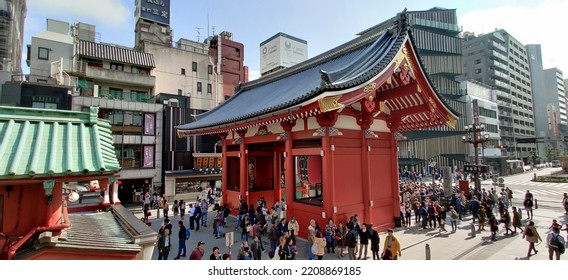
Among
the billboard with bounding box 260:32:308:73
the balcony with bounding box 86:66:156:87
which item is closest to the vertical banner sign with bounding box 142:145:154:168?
the balcony with bounding box 86:66:156:87

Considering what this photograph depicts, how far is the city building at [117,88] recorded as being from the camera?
84.6 ft

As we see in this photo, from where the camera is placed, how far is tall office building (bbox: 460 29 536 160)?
75250 millimetres

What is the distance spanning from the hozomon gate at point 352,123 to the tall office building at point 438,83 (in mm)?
41691

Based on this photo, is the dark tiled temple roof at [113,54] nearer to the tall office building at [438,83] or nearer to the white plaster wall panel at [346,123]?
the white plaster wall panel at [346,123]

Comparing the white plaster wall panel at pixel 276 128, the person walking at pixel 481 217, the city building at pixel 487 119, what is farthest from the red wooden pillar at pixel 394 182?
the city building at pixel 487 119

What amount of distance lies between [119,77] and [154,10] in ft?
48.3

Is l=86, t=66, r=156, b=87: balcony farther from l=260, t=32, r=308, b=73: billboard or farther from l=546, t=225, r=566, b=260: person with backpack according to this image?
l=546, t=225, r=566, b=260: person with backpack

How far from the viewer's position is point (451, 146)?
2168 inches

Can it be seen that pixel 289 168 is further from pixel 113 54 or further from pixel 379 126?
pixel 113 54

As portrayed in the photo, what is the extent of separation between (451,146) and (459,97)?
10.8m

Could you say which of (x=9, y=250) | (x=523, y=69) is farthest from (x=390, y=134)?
(x=523, y=69)

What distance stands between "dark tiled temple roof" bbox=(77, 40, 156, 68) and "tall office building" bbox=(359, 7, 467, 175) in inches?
1797

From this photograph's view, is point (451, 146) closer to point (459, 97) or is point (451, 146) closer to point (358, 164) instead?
point (459, 97)

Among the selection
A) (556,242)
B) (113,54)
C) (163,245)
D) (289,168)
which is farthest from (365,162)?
(113,54)
